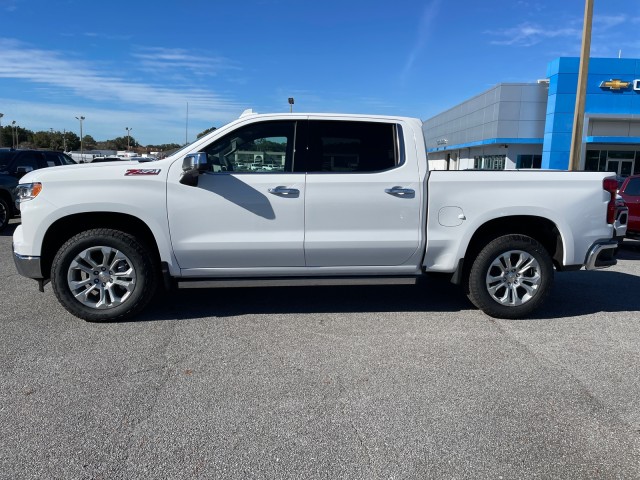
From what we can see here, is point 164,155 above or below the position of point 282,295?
above

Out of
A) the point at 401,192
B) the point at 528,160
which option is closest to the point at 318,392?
the point at 401,192

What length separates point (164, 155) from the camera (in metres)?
5.33

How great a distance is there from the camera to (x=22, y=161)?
13.2 m

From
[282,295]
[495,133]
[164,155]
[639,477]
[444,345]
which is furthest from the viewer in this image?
[495,133]

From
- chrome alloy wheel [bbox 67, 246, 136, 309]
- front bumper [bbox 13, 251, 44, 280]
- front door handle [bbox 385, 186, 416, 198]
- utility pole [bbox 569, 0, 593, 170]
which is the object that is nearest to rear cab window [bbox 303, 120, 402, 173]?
front door handle [bbox 385, 186, 416, 198]

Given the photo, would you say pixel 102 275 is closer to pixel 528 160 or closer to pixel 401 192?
pixel 401 192

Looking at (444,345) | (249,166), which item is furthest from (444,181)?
(249,166)

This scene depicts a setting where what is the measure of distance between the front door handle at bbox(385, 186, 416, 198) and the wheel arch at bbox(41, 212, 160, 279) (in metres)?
2.39

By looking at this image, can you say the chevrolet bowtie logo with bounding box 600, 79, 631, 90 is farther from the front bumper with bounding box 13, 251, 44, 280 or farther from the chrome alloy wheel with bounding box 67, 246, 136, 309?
the front bumper with bounding box 13, 251, 44, 280

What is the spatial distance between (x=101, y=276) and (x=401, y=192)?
3.04m

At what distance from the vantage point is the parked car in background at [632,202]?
404 inches

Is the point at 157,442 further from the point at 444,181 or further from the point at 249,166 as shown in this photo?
the point at 444,181

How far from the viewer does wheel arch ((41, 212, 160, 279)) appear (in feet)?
16.5

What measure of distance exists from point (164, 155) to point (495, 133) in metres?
38.4
